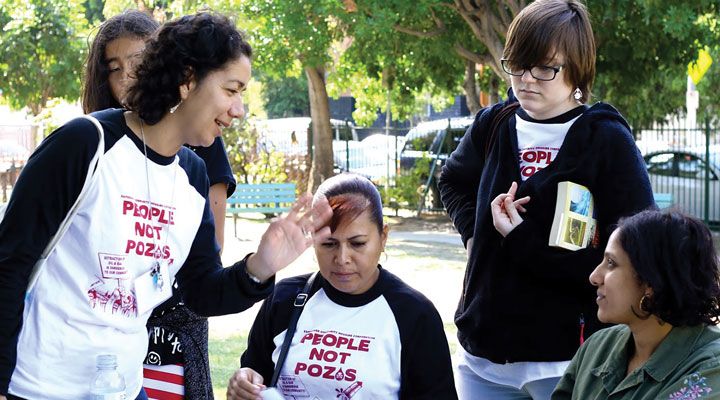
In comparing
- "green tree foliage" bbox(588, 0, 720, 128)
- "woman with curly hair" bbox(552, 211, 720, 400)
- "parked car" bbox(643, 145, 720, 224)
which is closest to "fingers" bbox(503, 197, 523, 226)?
"woman with curly hair" bbox(552, 211, 720, 400)

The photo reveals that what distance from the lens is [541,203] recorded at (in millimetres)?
3287

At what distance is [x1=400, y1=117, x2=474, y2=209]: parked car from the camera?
20.5 m

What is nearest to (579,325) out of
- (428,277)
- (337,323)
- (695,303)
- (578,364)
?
(578,364)

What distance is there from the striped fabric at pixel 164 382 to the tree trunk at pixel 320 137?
18.0 meters

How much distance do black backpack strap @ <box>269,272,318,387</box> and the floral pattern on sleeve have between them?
50.3 inches

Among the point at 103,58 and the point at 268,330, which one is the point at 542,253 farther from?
the point at 103,58

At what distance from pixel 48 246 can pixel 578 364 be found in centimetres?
168

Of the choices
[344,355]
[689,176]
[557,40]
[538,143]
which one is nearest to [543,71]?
[557,40]

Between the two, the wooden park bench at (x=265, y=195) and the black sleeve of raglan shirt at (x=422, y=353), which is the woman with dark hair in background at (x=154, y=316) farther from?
the wooden park bench at (x=265, y=195)

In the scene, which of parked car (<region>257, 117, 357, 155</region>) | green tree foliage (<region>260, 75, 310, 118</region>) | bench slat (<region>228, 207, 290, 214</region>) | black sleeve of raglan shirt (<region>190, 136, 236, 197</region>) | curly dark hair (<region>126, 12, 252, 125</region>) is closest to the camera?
curly dark hair (<region>126, 12, 252, 125</region>)

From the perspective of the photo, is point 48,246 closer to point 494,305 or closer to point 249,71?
point 249,71

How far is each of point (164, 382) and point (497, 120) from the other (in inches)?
58.9

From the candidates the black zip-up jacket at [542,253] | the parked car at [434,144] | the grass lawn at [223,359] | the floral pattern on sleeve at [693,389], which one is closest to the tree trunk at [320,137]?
the parked car at [434,144]

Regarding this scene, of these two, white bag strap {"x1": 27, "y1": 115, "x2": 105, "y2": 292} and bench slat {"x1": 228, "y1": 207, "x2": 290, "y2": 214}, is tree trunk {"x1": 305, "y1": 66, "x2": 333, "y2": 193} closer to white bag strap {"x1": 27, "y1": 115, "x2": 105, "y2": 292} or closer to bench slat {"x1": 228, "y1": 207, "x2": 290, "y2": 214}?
bench slat {"x1": 228, "y1": 207, "x2": 290, "y2": 214}
